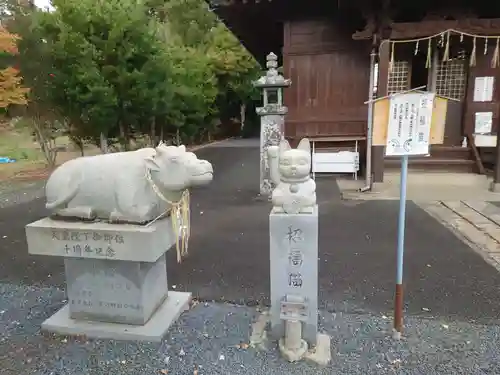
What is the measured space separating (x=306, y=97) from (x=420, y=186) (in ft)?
11.2

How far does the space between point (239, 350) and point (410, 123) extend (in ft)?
6.81

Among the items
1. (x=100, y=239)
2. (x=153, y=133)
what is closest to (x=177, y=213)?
(x=100, y=239)

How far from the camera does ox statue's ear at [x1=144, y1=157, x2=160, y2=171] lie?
2.93 metres

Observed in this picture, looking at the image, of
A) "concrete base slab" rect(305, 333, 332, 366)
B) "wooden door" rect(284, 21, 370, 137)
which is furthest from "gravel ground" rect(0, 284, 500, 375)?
"wooden door" rect(284, 21, 370, 137)

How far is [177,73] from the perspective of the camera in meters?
14.2

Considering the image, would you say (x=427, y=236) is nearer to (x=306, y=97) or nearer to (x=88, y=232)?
(x=88, y=232)

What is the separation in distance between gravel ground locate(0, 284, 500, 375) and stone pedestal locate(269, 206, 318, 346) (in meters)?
0.34

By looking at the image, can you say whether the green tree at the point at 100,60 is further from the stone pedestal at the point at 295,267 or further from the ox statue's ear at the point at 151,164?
the stone pedestal at the point at 295,267

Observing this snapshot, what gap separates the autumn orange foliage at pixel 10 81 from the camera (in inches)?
384

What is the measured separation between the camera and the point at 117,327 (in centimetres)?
315

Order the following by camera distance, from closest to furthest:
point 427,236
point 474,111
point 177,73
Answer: point 427,236, point 474,111, point 177,73

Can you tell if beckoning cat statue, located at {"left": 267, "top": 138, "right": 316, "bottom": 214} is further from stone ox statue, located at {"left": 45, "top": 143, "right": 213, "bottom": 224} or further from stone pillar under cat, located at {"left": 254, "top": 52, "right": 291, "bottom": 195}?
stone pillar under cat, located at {"left": 254, "top": 52, "right": 291, "bottom": 195}

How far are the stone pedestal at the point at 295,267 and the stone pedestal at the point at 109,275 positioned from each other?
0.89 meters

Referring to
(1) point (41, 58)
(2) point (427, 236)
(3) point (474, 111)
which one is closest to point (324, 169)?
(3) point (474, 111)
